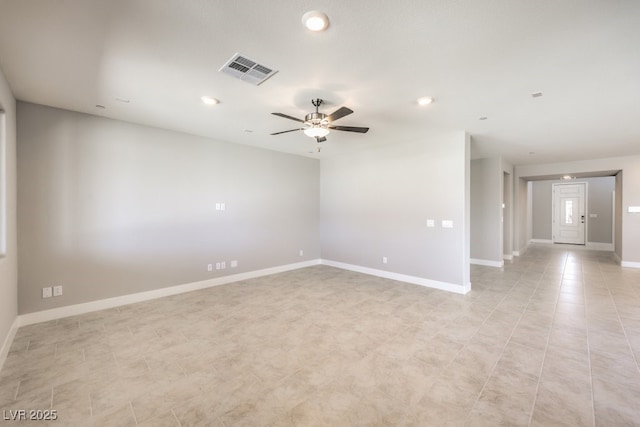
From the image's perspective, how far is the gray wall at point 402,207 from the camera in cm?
470

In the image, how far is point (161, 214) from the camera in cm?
448

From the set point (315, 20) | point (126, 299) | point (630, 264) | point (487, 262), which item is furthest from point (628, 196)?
point (126, 299)

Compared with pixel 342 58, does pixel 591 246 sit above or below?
below

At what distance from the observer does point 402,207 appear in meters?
5.47

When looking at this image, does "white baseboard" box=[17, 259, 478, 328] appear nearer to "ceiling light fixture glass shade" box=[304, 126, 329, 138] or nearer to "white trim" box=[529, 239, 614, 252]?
"ceiling light fixture glass shade" box=[304, 126, 329, 138]

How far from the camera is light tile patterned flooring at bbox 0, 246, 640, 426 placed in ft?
6.39

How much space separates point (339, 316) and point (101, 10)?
3.77 meters

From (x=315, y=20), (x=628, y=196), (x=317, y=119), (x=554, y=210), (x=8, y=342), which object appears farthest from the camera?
(x=554, y=210)

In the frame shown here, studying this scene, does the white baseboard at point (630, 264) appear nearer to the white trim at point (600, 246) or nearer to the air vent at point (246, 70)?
the white trim at point (600, 246)

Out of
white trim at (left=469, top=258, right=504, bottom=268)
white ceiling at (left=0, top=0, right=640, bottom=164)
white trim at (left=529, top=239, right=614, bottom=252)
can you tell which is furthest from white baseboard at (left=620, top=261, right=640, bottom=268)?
white ceiling at (left=0, top=0, right=640, bottom=164)

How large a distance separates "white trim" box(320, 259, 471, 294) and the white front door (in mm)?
8698

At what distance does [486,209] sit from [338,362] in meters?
6.00

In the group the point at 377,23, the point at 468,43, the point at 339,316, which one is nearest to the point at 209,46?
the point at 377,23

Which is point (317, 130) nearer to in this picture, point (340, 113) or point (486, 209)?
point (340, 113)
